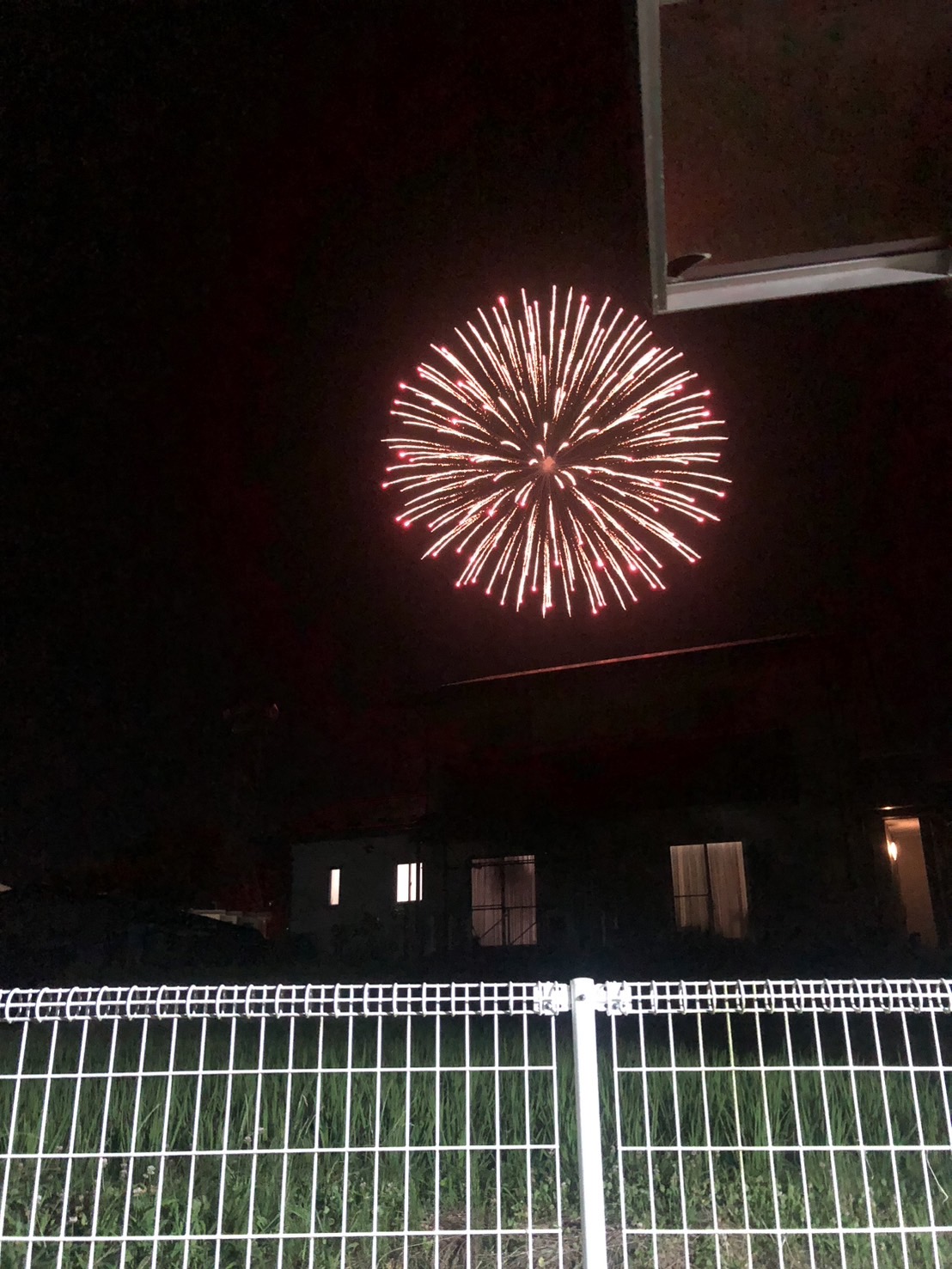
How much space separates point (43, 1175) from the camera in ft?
13.2

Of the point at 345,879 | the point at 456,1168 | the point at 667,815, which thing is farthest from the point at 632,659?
the point at 456,1168

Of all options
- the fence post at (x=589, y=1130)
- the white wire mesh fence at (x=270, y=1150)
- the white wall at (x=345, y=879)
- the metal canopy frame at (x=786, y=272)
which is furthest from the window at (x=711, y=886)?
the fence post at (x=589, y=1130)

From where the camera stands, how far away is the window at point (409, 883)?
632 inches

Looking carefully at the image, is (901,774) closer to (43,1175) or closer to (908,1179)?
(908,1179)

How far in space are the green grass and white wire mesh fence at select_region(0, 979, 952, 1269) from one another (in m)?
0.01

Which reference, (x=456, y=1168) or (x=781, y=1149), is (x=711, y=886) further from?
(x=781, y=1149)

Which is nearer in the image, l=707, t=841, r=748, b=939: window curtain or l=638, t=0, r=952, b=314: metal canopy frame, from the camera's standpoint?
l=638, t=0, r=952, b=314: metal canopy frame

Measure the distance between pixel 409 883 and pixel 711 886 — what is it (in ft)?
21.0

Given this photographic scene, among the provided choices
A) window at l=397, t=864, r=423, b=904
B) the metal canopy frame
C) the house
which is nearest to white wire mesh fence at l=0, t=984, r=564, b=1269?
the metal canopy frame

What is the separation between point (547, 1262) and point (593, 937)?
10721 millimetres

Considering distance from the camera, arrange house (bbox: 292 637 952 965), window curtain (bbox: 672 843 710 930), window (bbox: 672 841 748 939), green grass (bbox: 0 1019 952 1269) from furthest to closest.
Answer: window curtain (bbox: 672 843 710 930)
window (bbox: 672 841 748 939)
house (bbox: 292 637 952 965)
green grass (bbox: 0 1019 952 1269)

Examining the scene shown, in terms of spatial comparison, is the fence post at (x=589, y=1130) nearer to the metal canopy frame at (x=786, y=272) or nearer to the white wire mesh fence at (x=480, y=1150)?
the white wire mesh fence at (x=480, y=1150)

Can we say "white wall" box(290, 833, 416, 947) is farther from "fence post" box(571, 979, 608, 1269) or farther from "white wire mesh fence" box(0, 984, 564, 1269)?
"fence post" box(571, 979, 608, 1269)

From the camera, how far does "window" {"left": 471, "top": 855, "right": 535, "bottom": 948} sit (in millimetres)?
15102
